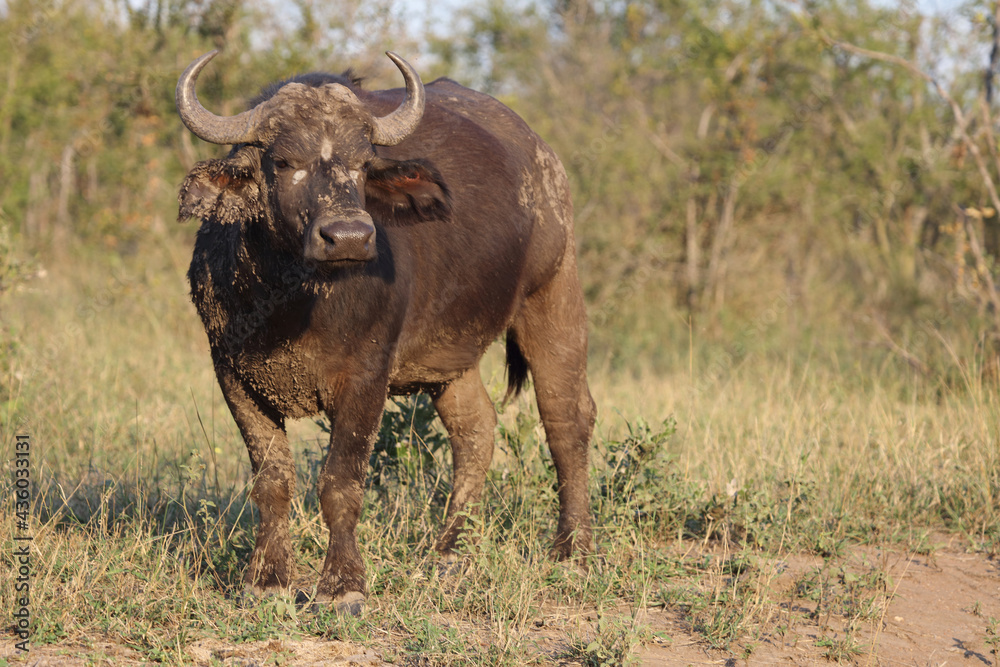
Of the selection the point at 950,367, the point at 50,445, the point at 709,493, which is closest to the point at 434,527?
the point at 709,493

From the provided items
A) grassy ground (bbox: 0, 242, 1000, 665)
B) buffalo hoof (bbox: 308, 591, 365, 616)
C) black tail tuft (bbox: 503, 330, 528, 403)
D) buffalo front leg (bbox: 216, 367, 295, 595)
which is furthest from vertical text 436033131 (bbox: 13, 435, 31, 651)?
black tail tuft (bbox: 503, 330, 528, 403)

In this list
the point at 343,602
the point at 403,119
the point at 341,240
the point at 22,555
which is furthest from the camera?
the point at 403,119

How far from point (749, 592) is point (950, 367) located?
4.32 meters

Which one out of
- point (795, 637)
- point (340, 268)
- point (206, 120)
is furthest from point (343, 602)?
point (206, 120)

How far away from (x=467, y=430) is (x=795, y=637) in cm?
199

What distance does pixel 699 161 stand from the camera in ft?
35.7

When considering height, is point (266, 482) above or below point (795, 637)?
above

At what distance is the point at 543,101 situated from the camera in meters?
16.2

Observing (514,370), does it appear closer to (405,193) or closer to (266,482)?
(405,193)

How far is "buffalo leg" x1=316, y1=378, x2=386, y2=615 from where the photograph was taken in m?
3.88

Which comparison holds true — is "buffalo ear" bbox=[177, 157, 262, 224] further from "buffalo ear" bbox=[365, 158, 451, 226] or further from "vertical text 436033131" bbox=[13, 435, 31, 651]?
"vertical text 436033131" bbox=[13, 435, 31, 651]

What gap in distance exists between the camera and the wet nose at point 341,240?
3477 mm

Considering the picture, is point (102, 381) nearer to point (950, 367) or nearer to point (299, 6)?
point (299, 6)

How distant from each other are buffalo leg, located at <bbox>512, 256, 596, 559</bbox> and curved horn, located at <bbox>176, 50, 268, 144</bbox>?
6.02ft
